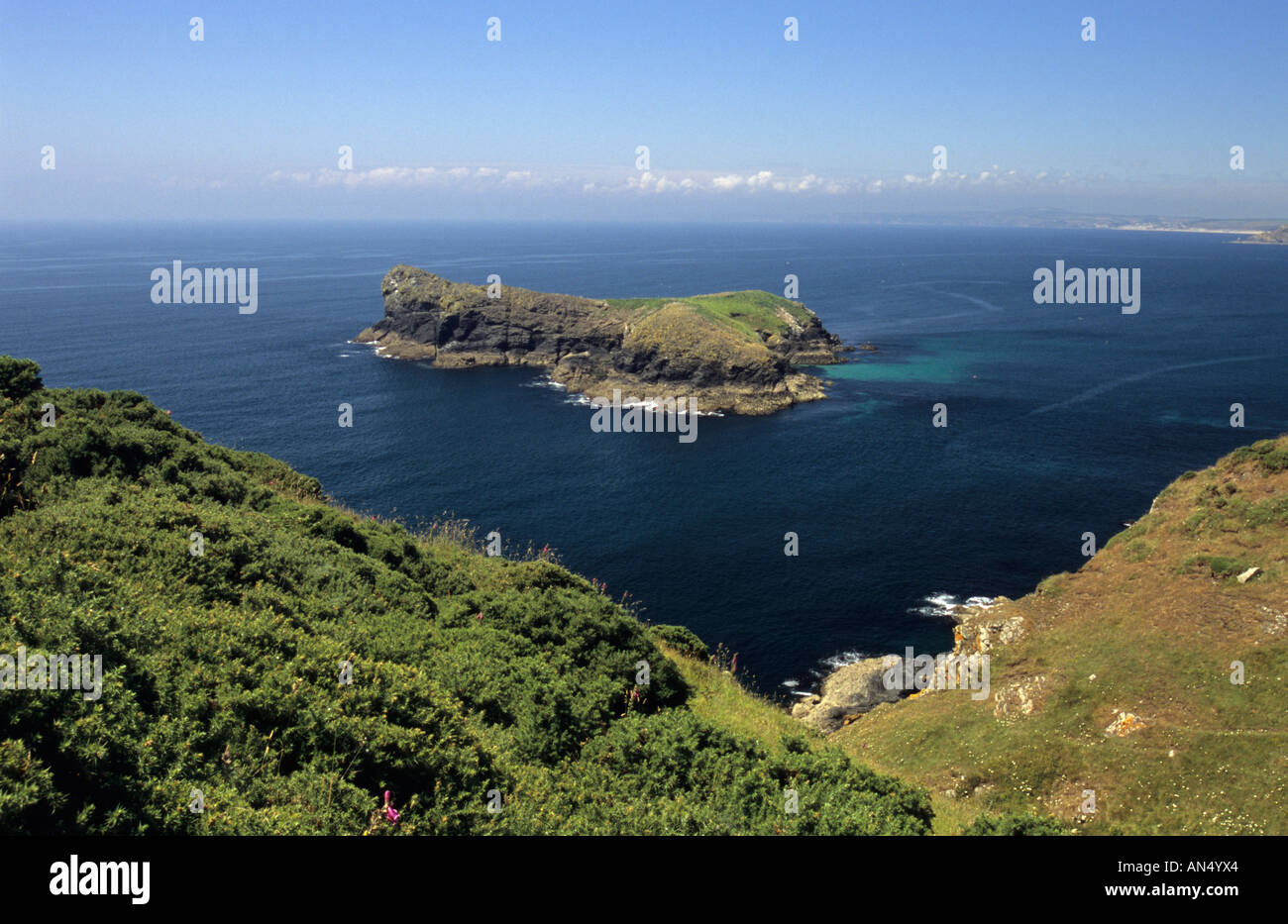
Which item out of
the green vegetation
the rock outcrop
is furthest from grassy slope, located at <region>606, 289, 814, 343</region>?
Answer: the green vegetation

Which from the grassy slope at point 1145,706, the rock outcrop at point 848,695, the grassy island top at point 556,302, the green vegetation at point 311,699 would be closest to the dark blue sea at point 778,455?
the rock outcrop at point 848,695

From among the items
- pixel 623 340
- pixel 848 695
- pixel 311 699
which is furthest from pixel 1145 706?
pixel 623 340

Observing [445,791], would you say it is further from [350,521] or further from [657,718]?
[350,521]

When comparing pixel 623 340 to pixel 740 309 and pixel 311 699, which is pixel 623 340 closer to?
pixel 740 309

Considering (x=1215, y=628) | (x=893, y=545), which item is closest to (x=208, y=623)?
(x=1215, y=628)

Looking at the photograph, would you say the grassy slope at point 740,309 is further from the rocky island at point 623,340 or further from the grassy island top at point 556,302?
the rocky island at point 623,340

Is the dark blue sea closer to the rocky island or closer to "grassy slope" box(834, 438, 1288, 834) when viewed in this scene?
the rocky island
